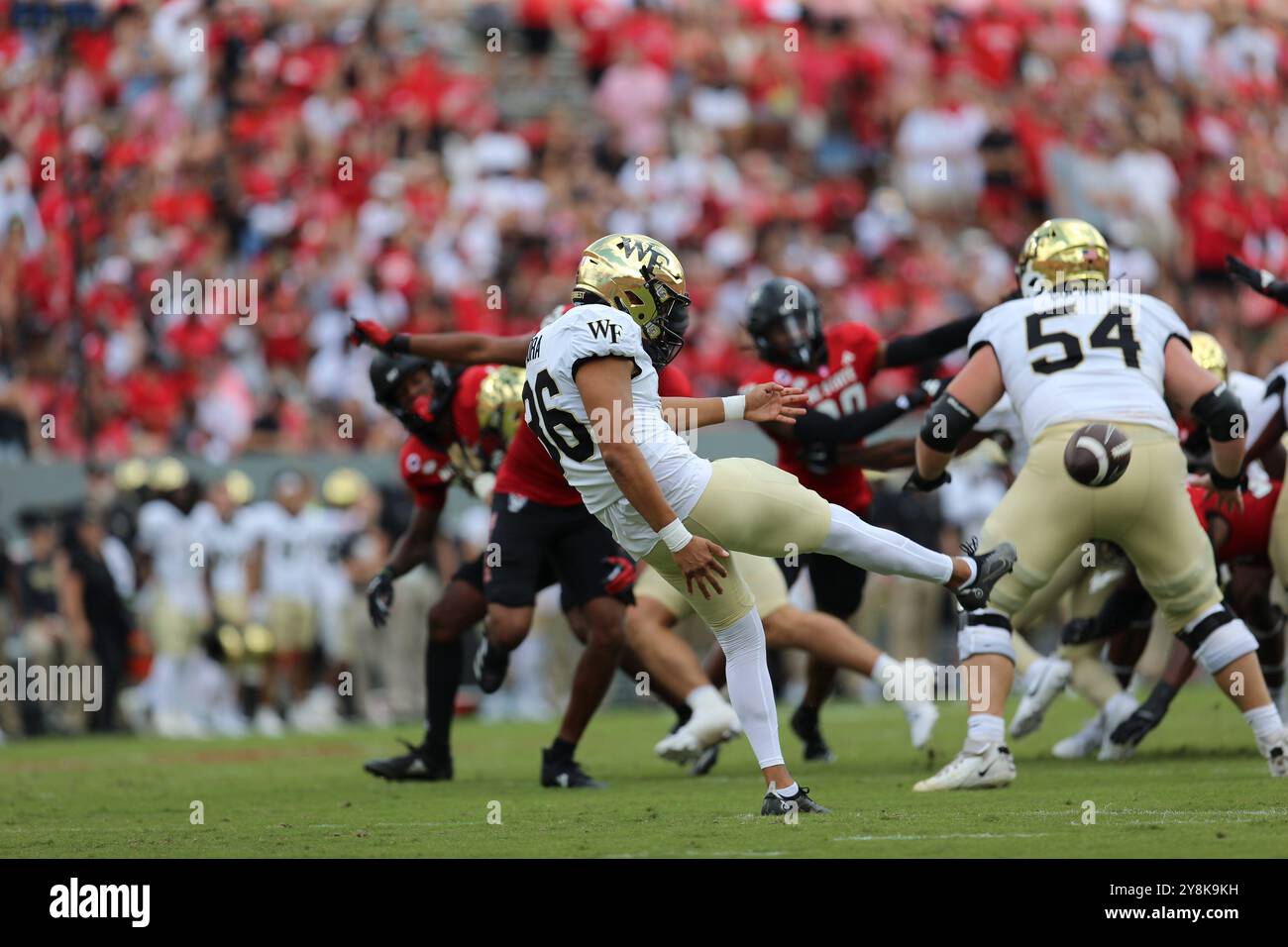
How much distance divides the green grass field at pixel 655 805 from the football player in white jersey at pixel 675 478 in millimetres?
633

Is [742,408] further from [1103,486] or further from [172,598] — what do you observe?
[172,598]

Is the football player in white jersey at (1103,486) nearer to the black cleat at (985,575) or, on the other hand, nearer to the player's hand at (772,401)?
the black cleat at (985,575)

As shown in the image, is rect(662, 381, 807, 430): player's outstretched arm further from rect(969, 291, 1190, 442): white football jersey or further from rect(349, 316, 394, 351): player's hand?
rect(349, 316, 394, 351): player's hand

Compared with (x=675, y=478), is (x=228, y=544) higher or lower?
higher

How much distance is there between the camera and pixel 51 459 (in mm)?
15180

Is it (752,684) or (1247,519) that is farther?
(1247,519)

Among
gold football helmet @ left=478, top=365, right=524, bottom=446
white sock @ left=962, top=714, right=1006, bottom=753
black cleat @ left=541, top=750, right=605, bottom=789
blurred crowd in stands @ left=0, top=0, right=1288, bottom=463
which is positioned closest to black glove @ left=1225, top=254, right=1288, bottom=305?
white sock @ left=962, top=714, right=1006, bottom=753

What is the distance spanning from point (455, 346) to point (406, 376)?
803 mm

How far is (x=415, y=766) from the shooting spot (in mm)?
9250

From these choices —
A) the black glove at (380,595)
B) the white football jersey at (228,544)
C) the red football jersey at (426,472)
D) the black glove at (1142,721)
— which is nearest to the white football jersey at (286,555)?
the white football jersey at (228,544)

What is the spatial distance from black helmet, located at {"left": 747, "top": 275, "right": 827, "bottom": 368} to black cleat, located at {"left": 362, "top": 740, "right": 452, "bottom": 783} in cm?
259

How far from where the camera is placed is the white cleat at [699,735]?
852 cm

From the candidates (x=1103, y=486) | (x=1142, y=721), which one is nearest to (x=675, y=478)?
(x=1103, y=486)

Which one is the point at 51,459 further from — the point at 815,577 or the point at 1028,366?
the point at 1028,366
